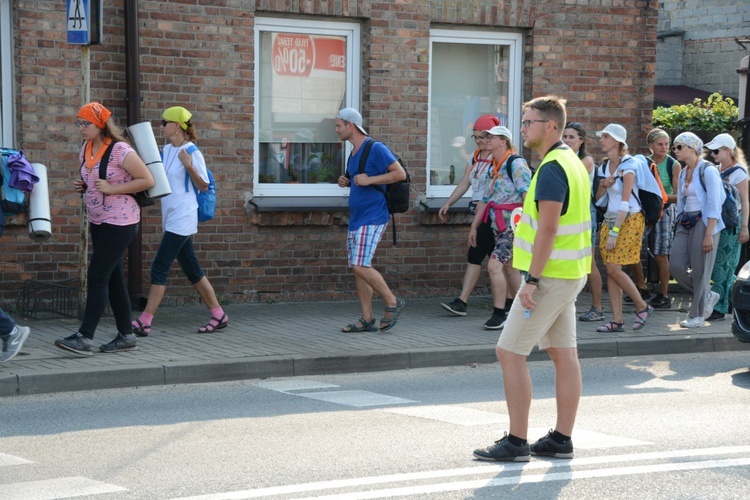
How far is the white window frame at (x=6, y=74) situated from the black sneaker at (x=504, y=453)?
256 inches

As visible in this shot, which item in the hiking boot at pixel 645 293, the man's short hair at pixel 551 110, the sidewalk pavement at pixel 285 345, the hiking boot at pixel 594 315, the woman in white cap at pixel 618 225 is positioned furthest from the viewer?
the hiking boot at pixel 645 293

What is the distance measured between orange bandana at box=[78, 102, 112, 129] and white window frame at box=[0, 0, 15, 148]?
2.60m

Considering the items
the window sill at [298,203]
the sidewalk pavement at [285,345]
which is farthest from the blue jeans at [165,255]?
the window sill at [298,203]

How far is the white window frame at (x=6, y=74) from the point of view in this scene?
10719 millimetres

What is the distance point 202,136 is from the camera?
11.5 metres

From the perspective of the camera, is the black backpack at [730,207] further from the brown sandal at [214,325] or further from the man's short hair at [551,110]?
the man's short hair at [551,110]

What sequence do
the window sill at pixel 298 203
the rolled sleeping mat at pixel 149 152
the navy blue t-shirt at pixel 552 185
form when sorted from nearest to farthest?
1. the navy blue t-shirt at pixel 552 185
2. the rolled sleeping mat at pixel 149 152
3. the window sill at pixel 298 203

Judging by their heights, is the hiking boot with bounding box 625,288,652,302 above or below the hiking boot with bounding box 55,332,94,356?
below

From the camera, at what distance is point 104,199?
28.2 ft

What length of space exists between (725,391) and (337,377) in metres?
2.86

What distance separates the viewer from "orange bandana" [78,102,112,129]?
852 cm

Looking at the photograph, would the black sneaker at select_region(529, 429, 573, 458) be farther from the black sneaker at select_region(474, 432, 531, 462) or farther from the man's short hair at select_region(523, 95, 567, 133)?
the man's short hair at select_region(523, 95, 567, 133)

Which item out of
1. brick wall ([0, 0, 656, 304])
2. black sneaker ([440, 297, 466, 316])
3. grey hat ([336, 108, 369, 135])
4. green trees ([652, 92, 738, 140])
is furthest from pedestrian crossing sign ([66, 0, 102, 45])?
green trees ([652, 92, 738, 140])

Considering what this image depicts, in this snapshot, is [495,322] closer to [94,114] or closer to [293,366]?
[293,366]
